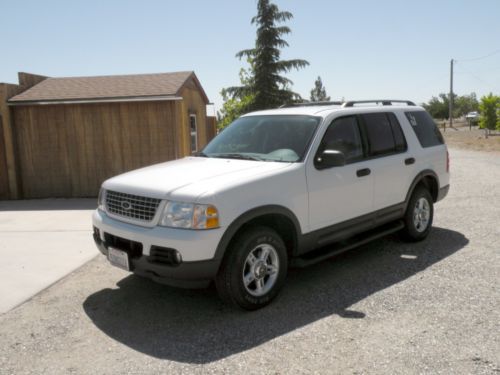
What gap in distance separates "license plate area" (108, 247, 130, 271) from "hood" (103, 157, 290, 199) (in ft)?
1.85

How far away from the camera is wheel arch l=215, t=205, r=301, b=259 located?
13.1 ft

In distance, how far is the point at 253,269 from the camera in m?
4.32

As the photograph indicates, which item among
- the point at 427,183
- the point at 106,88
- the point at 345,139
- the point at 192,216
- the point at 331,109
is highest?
the point at 106,88

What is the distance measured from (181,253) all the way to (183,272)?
165 mm

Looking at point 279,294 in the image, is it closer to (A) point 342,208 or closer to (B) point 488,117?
(A) point 342,208

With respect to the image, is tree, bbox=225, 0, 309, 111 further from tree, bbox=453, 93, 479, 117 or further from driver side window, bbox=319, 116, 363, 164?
tree, bbox=453, 93, 479, 117

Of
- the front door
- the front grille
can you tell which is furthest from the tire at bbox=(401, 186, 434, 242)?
the front grille

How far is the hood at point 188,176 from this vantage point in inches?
161

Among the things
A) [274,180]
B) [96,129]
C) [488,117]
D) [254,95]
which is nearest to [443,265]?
[274,180]

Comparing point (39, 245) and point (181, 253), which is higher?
point (181, 253)

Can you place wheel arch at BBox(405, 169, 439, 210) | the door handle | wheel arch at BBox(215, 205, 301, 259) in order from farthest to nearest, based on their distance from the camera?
wheel arch at BBox(405, 169, 439, 210), the door handle, wheel arch at BBox(215, 205, 301, 259)

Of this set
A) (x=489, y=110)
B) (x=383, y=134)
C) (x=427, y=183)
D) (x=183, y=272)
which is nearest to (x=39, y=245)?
(x=183, y=272)

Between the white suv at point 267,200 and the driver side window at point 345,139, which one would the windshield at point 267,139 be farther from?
the driver side window at point 345,139

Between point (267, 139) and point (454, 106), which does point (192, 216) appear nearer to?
point (267, 139)
